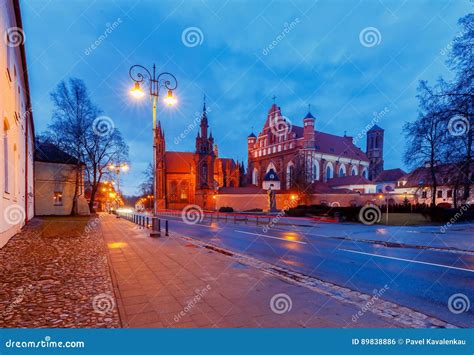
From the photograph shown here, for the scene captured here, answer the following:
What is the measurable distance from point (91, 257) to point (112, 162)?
25.4m

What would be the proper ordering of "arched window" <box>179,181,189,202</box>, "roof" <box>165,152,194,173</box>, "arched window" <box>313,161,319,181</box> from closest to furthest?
"arched window" <box>313,161,319,181</box> < "arched window" <box>179,181,189,202</box> < "roof" <box>165,152,194,173</box>

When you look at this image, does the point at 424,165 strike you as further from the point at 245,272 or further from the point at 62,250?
the point at 62,250

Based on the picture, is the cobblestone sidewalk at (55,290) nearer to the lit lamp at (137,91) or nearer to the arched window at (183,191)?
the lit lamp at (137,91)

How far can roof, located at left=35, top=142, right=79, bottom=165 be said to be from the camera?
2760 cm

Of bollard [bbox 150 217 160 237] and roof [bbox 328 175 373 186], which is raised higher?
roof [bbox 328 175 373 186]

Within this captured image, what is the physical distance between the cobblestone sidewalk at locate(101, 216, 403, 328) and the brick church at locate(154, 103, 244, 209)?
4994 cm

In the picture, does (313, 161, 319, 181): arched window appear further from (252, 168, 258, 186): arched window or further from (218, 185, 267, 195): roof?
(218, 185, 267, 195): roof

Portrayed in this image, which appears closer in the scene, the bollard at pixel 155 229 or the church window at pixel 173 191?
the bollard at pixel 155 229

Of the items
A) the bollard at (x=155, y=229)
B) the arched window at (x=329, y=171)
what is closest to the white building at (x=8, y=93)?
the bollard at (x=155, y=229)

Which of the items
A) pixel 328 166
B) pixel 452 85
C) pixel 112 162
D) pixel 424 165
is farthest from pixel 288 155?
pixel 452 85

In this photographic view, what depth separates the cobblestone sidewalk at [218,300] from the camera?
3750mm

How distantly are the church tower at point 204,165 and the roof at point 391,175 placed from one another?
1950 inches

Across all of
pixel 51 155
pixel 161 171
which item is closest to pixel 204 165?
pixel 161 171

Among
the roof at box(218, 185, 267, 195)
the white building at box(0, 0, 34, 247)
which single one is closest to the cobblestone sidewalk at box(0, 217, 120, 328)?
the white building at box(0, 0, 34, 247)
